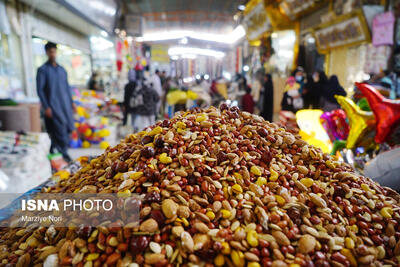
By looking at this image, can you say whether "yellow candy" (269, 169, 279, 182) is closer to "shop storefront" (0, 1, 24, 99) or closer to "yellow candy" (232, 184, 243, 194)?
"yellow candy" (232, 184, 243, 194)

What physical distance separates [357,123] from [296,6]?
14.6 feet

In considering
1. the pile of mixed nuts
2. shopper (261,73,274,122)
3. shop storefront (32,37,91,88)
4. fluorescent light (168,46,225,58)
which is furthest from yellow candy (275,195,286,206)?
fluorescent light (168,46,225,58)

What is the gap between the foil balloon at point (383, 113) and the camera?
1.23 meters

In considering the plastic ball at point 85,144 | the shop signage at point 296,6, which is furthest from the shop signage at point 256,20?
the plastic ball at point 85,144

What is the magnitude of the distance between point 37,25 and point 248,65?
6676 millimetres

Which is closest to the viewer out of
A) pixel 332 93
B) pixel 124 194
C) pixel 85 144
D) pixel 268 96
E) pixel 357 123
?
pixel 124 194

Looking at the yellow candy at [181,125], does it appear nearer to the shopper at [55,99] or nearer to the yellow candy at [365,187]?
the yellow candy at [365,187]

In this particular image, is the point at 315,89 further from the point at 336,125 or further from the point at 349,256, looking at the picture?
the point at 349,256

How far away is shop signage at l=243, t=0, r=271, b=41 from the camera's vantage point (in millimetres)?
6463

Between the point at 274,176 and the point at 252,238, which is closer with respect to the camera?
the point at 252,238

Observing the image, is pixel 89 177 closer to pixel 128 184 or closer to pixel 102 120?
pixel 128 184

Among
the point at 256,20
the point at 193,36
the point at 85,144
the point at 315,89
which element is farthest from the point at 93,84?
the point at 193,36

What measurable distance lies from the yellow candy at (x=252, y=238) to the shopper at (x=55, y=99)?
9.51 feet

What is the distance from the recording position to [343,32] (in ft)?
13.2
